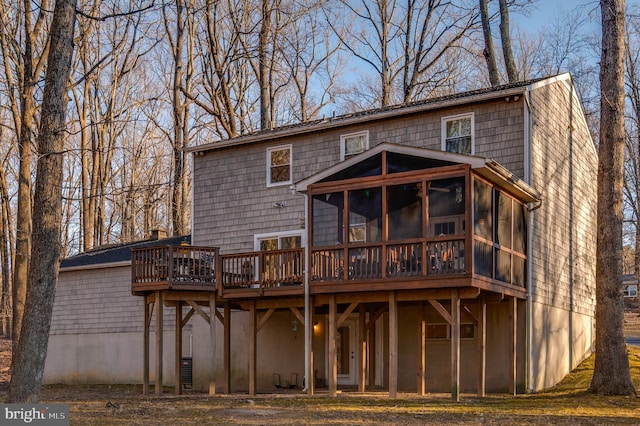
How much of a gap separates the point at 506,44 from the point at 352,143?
36.7 feet

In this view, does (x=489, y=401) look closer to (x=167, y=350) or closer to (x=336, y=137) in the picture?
(x=336, y=137)

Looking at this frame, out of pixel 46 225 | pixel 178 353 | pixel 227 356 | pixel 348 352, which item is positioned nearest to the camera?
pixel 46 225

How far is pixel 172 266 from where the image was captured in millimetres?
19469

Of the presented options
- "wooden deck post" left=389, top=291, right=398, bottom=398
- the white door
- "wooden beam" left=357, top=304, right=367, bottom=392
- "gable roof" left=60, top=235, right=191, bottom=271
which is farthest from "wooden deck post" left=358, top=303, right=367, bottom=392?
"gable roof" left=60, top=235, right=191, bottom=271

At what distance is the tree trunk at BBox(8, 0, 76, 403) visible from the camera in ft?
40.7

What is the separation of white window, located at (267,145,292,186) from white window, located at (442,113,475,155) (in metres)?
4.74

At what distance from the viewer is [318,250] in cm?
1812

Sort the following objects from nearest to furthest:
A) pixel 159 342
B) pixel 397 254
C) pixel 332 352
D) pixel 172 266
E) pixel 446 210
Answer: pixel 397 254
pixel 332 352
pixel 446 210
pixel 172 266
pixel 159 342

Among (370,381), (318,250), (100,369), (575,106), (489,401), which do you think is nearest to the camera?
(489,401)

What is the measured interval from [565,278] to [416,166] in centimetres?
751

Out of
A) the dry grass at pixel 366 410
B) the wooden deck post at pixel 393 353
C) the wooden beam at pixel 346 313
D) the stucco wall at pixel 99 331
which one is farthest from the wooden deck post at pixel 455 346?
the stucco wall at pixel 99 331

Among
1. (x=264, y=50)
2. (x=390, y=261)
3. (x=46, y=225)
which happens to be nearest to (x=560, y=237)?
(x=390, y=261)

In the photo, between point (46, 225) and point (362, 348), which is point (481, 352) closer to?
point (362, 348)

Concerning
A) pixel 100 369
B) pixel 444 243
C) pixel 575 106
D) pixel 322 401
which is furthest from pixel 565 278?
pixel 100 369
